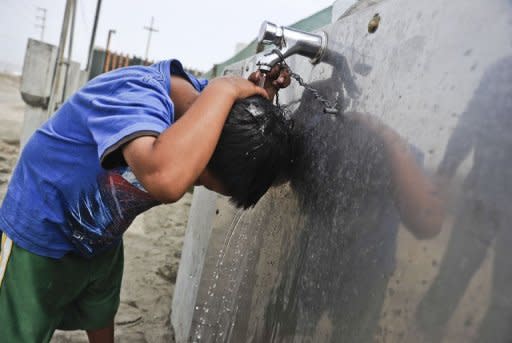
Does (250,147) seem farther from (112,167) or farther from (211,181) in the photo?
(112,167)

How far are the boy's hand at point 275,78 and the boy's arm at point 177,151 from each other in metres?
0.33

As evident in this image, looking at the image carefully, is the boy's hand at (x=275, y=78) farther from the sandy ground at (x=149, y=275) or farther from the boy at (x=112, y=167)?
the sandy ground at (x=149, y=275)

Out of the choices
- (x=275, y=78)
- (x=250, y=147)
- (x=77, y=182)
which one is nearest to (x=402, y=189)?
(x=250, y=147)

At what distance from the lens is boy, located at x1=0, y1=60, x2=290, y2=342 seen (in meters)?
0.94

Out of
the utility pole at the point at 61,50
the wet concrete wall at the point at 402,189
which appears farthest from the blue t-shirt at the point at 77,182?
the utility pole at the point at 61,50

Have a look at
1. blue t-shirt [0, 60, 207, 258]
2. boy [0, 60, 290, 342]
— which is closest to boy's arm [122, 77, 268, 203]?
boy [0, 60, 290, 342]

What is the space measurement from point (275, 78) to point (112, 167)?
609 millimetres

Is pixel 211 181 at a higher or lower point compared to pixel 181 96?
lower

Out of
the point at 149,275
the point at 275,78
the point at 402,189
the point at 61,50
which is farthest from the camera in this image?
the point at 61,50

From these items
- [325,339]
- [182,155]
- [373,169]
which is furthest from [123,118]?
[325,339]

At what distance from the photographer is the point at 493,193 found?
0.55m

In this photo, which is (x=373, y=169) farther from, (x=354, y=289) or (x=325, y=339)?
(x=325, y=339)

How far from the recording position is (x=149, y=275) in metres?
3.29

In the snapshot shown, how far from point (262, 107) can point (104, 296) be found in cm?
116
